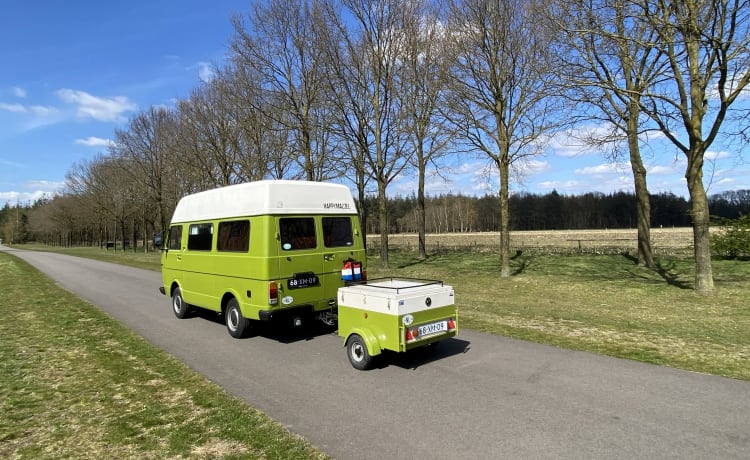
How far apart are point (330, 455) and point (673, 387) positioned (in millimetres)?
4084

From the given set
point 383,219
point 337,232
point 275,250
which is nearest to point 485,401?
point 275,250

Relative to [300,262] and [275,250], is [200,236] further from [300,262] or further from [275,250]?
[300,262]

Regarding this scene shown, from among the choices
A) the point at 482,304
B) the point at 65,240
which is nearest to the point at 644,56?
the point at 482,304

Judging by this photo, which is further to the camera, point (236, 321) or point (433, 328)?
point (236, 321)

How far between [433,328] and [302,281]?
2740 millimetres

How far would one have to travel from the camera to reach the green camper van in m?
7.46

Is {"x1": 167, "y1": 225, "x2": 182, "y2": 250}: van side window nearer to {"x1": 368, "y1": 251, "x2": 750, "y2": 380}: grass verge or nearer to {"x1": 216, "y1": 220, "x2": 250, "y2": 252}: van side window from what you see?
{"x1": 216, "y1": 220, "x2": 250, "y2": 252}: van side window

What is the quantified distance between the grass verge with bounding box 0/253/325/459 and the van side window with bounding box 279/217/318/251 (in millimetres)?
2555

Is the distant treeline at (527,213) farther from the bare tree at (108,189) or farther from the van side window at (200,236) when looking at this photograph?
the van side window at (200,236)

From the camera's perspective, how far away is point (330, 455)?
Answer: 3.72 meters

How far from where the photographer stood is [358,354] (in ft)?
20.5

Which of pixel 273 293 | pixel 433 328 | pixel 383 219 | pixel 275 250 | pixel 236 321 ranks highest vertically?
pixel 383 219

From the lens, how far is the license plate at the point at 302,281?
762 cm

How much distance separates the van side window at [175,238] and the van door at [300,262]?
4.11 meters
